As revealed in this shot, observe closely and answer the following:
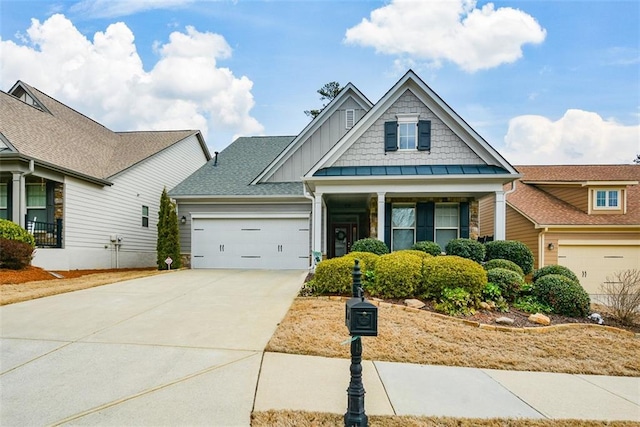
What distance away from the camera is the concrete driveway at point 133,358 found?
11.0ft

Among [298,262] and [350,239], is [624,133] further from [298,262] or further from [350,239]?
[298,262]

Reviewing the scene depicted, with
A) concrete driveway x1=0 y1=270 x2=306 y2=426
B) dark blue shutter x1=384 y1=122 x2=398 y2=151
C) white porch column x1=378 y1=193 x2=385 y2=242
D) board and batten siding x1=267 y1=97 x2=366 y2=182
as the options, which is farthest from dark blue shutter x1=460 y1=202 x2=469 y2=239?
concrete driveway x1=0 y1=270 x2=306 y2=426

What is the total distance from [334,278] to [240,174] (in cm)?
960

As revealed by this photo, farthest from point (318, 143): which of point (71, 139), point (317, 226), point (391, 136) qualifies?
point (71, 139)

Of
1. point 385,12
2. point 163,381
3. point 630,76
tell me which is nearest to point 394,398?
point 163,381

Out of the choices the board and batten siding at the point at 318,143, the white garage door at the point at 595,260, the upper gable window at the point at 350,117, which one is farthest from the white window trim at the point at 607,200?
the upper gable window at the point at 350,117

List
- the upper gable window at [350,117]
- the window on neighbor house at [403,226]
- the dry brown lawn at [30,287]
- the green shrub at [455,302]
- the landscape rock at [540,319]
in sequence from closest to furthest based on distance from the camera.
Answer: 1. the landscape rock at [540,319]
2. the green shrub at [455,302]
3. the dry brown lawn at [30,287]
4. the window on neighbor house at [403,226]
5. the upper gable window at [350,117]

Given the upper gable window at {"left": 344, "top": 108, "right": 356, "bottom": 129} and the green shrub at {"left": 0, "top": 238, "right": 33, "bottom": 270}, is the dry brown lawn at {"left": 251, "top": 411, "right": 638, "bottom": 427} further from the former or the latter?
the upper gable window at {"left": 344, "top": 108, "right": 356, "bottom": 129}

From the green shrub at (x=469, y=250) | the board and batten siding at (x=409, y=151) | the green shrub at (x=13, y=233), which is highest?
the board and batten siding at (x=409, y=151)

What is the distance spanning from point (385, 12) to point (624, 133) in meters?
12.2

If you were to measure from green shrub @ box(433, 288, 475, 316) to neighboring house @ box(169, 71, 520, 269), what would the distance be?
4346 mm

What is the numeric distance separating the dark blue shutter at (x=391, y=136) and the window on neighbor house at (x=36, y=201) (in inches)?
465

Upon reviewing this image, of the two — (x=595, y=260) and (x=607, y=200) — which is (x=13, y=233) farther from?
Answer: (x=607, y=200)

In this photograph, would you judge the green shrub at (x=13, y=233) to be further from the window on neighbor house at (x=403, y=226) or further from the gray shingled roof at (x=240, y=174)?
the window on neighbor house at (x=403, y=226)
